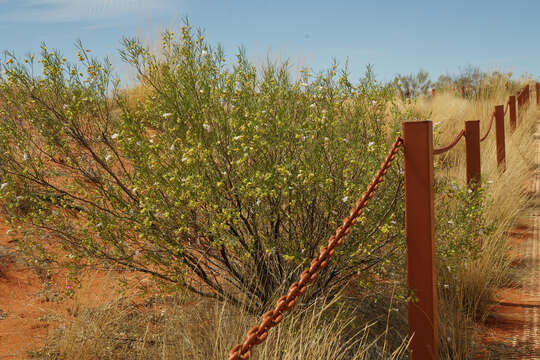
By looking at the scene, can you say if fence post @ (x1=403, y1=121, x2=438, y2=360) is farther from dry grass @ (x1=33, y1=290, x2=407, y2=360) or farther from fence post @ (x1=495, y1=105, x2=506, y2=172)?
fence post @ (x1=495, y1=105, x2=506, y2=172)

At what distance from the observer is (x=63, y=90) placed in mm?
3580

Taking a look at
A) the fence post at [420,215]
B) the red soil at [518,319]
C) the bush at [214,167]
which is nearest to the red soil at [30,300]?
the bush at [214,167]

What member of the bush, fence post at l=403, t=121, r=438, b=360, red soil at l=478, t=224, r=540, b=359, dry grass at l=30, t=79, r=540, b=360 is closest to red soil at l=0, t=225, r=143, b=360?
dry grass at l=30, t=79, r=540, b=360

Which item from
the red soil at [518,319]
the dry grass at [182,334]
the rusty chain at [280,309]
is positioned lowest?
the red soil at [518,319]

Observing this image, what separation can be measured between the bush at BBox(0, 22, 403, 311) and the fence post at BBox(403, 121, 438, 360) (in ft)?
1.71

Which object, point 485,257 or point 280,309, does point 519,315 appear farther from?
point 280,309

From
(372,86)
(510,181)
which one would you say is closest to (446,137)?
(510,181)

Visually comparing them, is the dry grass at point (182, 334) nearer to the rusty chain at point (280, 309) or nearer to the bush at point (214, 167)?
the bush at point (214, 167)

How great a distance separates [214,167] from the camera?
3.29 metres

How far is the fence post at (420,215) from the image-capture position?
8.57 ft

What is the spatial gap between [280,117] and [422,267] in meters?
1.35

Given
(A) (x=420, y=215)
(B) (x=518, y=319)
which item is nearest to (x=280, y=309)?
(A) (x=420, y=215)

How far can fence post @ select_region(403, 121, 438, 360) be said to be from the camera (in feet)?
8.57

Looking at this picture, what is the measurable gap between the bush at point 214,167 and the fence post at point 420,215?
521 millimetres
